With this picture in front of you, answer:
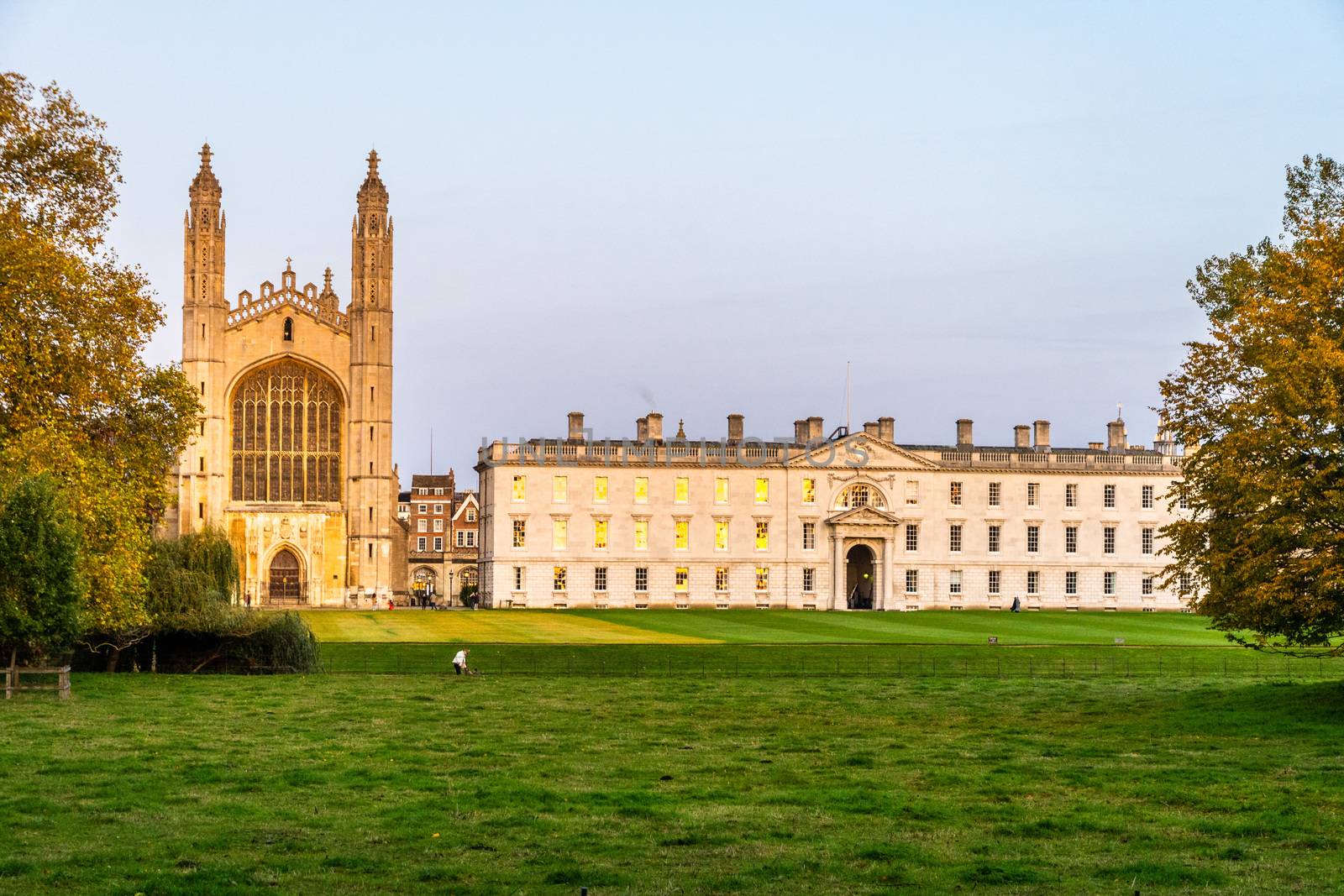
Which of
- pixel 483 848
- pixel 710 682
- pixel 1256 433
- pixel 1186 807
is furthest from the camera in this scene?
pixel 710 682

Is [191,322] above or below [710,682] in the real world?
above

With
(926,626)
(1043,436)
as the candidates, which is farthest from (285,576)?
(1043,436)

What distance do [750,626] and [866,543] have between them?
77.7 ft

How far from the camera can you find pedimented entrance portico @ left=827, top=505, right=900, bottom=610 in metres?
87.8

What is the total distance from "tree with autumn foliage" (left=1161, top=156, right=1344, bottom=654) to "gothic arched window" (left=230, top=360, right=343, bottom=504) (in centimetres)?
6864

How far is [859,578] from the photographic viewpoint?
299ft

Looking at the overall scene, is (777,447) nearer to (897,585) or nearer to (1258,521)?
(897,585)

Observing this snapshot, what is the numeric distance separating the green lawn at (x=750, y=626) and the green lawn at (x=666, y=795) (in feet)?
85.6

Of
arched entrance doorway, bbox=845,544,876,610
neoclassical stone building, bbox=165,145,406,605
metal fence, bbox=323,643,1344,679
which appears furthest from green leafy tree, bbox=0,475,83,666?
arched entrance doorway, bbox=845,544,876,610

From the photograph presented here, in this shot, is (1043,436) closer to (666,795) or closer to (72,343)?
(72,343)

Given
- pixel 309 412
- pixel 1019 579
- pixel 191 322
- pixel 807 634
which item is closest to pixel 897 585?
pixel 1019 579

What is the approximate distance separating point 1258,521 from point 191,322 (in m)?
74.0

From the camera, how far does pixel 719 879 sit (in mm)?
13383

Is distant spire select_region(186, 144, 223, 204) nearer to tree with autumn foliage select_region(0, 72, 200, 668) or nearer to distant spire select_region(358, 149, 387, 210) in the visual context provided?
distant spire select_region(358, 149, 387, 210)
